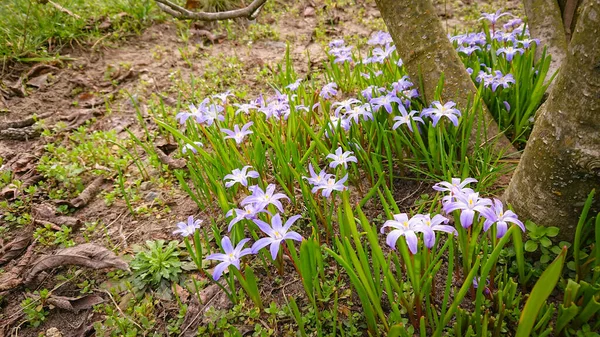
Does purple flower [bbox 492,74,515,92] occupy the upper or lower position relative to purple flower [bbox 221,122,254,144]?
upper

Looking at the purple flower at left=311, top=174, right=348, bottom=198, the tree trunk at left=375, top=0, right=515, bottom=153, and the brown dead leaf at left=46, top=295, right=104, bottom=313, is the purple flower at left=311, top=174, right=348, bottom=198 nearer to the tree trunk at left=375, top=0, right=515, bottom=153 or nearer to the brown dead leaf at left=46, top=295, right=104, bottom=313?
the tree trunk at left=375, top=0, right=515, bottom=153

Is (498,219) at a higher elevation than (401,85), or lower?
lower

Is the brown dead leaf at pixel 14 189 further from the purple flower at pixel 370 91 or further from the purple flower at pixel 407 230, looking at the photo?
the purple flower at pixel 407 230

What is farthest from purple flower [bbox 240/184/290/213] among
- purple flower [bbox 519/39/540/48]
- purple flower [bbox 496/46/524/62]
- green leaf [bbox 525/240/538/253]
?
purple flower [bbox 519/39/540/48]

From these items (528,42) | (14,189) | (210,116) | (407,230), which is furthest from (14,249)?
(528,42)

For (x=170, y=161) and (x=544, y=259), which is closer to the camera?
(x=544, y=259)

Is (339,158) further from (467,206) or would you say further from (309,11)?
(309,11)

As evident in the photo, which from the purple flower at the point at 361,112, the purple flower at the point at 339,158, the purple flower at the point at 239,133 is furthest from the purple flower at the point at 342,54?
the purple flower at the point at 339,158
